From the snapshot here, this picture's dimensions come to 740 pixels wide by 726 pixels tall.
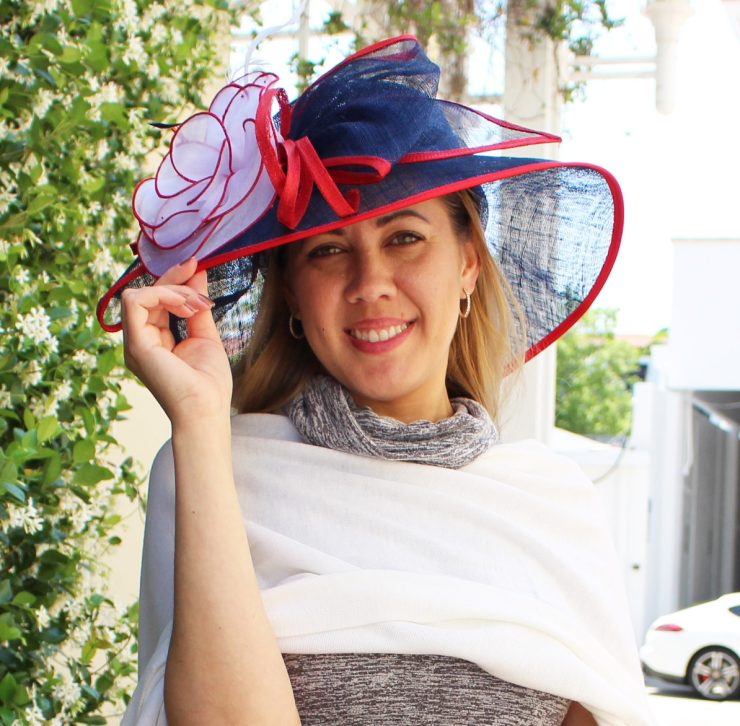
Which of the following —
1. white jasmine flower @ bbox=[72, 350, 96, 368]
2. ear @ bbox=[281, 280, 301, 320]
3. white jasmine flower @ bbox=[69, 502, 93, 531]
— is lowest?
white jasmine flower @ bbox=[69, 502, 93, 531]

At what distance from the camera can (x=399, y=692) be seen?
57.9 inches

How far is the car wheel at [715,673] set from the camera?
873 centimetres

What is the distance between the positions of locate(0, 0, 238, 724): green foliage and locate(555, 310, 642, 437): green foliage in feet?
102

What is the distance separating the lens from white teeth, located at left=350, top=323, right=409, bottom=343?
1596 mm

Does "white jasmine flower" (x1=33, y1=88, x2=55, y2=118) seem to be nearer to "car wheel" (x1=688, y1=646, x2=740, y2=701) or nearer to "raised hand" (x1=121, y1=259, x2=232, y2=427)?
"raised hand" (x1=121, y1=259, x2=232, y2=427)

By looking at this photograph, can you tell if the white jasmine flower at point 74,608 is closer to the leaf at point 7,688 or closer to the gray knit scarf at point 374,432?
the leaf at point 7,688

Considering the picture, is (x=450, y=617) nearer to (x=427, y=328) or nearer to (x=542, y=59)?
(x=427, y=328)

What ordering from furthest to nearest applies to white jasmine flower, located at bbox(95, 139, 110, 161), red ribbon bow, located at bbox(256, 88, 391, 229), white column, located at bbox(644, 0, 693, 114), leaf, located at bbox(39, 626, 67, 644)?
white column, located at bbox(644, 0, 693, 114) → white jasmine flower, located at bbox(95, 139, 110, 161) → leaf, located at bbox(39, 626, 67, 644) → red ribbon bow, located at bbox(256, 88, 391, 229)

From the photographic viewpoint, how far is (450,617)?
57.8 inches

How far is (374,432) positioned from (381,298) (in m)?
0.22

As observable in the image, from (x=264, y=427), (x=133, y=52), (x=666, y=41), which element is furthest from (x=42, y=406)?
(x=666, y=41)

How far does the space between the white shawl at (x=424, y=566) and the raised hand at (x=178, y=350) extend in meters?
0.23

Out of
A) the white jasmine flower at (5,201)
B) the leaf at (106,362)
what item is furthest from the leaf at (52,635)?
the white jasmine flower at (5,201)

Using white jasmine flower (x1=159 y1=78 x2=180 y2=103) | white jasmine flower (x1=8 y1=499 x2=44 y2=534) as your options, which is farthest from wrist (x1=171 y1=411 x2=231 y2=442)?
white jasmine flower (x1=159 y1=78 x2=180 y2=103)
